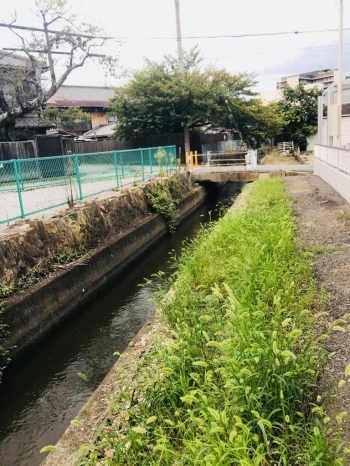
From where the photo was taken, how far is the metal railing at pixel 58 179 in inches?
347

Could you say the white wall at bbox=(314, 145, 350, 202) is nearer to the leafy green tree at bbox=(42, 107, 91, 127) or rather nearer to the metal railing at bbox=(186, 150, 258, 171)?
the metal railing at bbox=(186, 150, 258, 171)

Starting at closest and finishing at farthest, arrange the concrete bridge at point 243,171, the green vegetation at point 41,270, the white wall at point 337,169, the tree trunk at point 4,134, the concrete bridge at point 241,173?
the green vegetation at point 41,270
the white wall at point 337,169
the tree trunk at point 4,134
the concrete bridge at point 241,173
the concrete bridge at point 243,171

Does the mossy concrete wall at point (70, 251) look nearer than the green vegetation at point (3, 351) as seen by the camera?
No

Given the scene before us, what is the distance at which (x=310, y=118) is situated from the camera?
34156mm

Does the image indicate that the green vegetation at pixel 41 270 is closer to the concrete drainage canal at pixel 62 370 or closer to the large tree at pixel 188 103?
the concrete drainage canal at pixel 62 370

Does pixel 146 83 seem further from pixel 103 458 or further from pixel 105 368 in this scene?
pixel 103 458

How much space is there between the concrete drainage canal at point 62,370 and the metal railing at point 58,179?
2.65m

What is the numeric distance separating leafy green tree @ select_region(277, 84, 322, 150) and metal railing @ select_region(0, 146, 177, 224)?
73.4 feet

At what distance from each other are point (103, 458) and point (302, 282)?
10.3ft

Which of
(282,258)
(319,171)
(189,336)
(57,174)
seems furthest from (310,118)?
(189,336)

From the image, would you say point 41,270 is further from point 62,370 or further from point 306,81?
point 306,81

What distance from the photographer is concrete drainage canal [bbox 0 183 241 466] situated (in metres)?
4.68

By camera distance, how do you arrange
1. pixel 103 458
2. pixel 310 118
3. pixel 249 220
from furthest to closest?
pixel 310 118 < pixel 249 220 < pixel 103 458

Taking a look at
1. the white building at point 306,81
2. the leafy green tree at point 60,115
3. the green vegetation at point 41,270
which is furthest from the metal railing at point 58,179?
the white building at point 306,81
